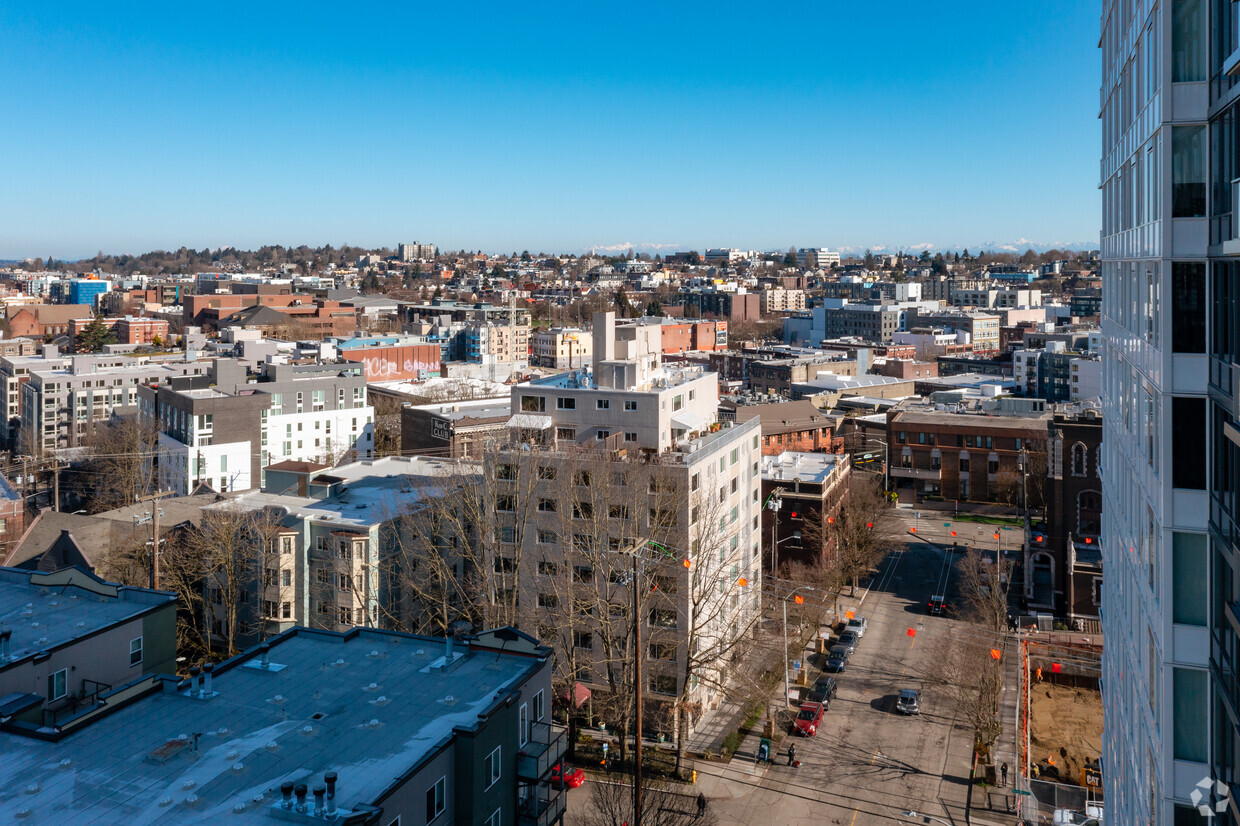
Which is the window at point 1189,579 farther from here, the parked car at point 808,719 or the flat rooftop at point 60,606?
the parked car at point 808,719

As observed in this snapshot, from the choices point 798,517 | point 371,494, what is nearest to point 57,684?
point 371,494

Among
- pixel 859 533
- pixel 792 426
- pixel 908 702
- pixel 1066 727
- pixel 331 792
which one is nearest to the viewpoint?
pixel 331 792

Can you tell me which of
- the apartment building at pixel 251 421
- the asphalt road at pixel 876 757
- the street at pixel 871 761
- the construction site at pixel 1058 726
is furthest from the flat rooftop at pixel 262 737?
the apartment building at pixel 251 421

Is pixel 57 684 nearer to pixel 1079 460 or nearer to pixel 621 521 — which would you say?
pixel 621 521

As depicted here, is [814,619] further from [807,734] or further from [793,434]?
[793,434]

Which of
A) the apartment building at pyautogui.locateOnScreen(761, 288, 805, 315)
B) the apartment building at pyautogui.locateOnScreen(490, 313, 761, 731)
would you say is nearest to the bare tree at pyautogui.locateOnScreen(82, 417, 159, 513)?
the apartment building at pyautogui.locateOnScreen(490, 313, 761, 731)

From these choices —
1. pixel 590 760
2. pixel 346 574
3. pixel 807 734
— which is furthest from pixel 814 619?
pixel 346 574
